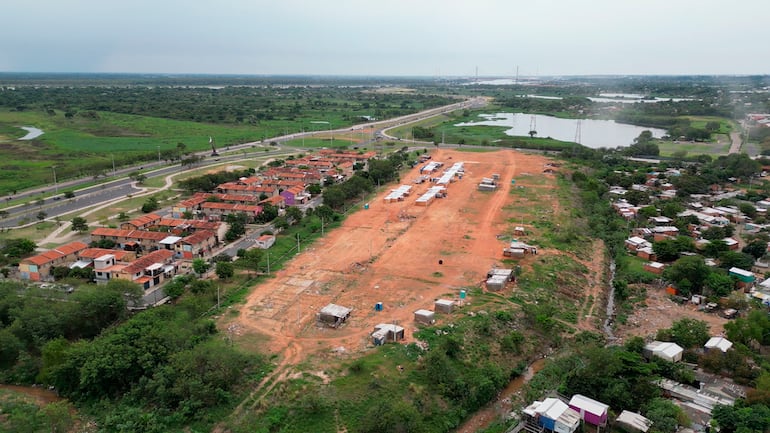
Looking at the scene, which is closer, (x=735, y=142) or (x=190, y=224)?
→ (x=190, y=224)

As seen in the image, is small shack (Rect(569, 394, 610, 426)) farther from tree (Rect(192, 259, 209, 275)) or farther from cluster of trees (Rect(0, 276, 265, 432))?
tree (Rect(192, 259, 209, 275))

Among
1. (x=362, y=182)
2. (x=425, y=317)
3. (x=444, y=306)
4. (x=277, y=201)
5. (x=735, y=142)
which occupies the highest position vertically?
(x=735, y=142)

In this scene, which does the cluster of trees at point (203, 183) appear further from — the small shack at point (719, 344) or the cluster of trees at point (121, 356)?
the small shack at point (719, 344)

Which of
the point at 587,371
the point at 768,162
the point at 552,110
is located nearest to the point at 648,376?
the point at 587,371

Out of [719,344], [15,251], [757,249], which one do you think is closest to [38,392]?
[15,251]

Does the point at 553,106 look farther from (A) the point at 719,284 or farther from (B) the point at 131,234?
(B) the point at 131,234

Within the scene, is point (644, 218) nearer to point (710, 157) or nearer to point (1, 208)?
point (710, 157)

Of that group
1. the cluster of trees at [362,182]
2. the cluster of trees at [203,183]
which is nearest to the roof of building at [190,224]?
the cluster of trees at [362,182]
